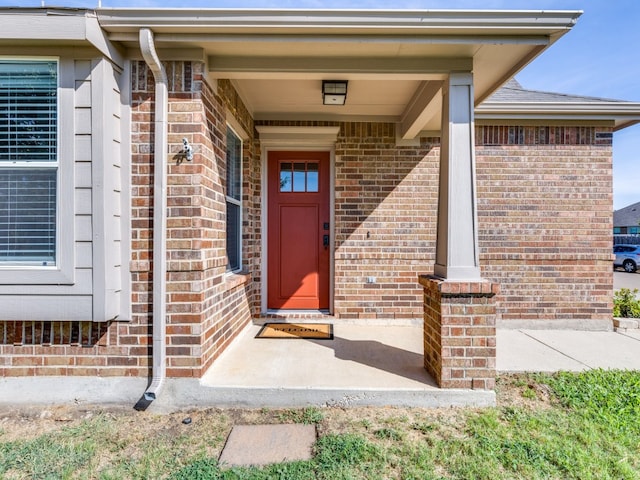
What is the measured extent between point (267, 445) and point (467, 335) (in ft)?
5.25

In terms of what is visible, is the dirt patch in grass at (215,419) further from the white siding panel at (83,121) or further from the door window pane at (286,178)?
the door window pane at (286,178)

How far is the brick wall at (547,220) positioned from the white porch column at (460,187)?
196 cm

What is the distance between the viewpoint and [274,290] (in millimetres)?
4559

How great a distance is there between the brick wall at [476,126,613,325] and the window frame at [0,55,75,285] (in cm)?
433

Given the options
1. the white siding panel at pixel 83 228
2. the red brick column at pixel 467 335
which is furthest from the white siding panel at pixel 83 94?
the red brick column at pixel 467 335

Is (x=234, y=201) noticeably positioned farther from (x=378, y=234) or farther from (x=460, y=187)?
(x=460, y=187)

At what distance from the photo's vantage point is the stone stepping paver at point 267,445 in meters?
1.96

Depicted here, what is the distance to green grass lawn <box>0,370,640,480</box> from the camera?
186 cm

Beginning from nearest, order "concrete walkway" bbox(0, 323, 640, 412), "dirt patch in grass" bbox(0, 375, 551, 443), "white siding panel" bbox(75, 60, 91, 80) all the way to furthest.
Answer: "dirt patch in grass" bbox(0, 375, 551, 443) < "white siding panel" bbox(75, 60, 91, 80) < "concrete walkway" bbox(0, 323, 640, 412)

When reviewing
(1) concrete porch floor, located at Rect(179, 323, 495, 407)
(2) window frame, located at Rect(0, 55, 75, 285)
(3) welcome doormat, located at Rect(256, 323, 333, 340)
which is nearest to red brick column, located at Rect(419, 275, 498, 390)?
(1) concrete porch floor, located at Rect(179, 323, 495, 407)

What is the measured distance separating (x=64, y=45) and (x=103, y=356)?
7.41 ft

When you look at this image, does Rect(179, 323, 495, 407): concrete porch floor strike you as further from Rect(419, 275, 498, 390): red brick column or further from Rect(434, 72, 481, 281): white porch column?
Rect(434, 72, 481, 281): white porch column

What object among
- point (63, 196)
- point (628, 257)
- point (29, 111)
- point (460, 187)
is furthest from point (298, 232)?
point (628, 257)

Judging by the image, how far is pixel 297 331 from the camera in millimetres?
3967
